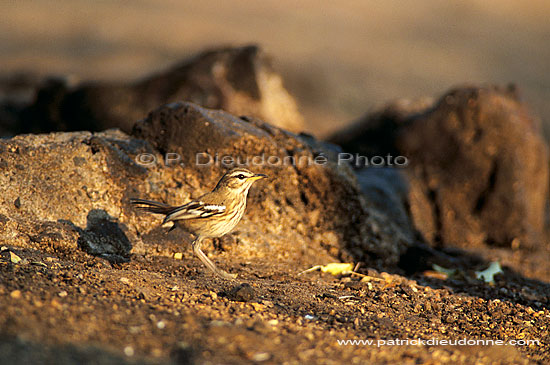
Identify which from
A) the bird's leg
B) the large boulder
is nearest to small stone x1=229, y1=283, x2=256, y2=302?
the bird's leg

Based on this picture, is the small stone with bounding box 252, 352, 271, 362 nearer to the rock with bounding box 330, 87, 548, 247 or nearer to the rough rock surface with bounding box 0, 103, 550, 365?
the rough rock surface with bounding box 0, 103, 550, 365

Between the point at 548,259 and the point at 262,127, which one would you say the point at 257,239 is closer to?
the point at 262,127

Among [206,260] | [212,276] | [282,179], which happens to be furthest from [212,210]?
[282,179]

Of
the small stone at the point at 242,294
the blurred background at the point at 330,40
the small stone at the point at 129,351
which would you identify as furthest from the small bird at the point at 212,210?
the blurred background at the point at 330,40

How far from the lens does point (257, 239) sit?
6328 mm

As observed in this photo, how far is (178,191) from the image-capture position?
6.33m

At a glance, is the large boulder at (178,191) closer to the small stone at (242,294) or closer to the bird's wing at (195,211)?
the bird's wing at (195,211)

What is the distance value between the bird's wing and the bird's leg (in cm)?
29

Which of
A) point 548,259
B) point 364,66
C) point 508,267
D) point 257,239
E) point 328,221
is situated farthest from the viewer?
point 364,66

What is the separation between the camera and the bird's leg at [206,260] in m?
5.49

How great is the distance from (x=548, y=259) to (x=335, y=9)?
29228 mm

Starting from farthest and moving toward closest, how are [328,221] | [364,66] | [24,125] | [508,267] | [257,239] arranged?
1. [364,66]
2. [24,125]
3. [508,267]
4. [328,221]
5. [257,239]

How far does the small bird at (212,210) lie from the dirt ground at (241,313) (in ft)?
1.25

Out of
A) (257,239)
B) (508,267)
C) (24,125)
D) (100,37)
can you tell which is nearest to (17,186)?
(257,239)
